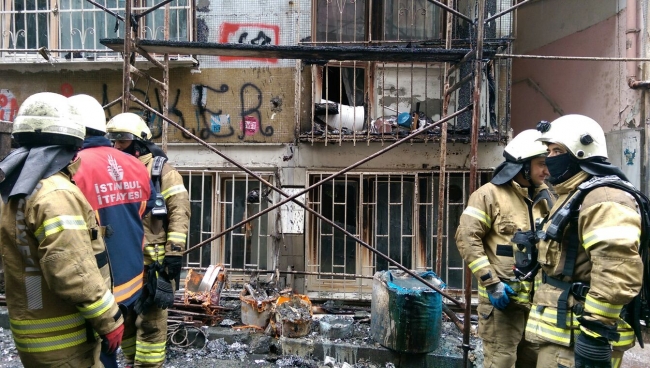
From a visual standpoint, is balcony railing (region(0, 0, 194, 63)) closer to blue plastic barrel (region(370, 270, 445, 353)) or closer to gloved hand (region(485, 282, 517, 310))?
blue plastic barrel (region(370, 270, 445, 353))

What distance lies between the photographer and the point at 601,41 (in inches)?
270

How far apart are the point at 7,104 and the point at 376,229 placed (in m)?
5.81

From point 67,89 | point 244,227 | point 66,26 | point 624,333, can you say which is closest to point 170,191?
point 244,227

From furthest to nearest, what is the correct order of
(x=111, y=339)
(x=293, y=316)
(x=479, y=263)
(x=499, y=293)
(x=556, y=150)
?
1. (x=293, y=316)
2. (x=479, y=263)
3. (x=499, y=293)
4. (x=556, y=150)
5. (x=111, y=339)

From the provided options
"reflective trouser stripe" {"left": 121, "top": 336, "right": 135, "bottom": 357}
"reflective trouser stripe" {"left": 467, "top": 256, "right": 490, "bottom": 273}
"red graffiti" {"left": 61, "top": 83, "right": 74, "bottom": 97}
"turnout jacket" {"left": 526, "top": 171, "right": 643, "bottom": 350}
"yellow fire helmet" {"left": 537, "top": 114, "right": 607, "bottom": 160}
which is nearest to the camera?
"turnout jacket" {"left": 526, "top": 171, "right": 643, "bottom": 350}

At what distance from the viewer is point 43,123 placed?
92.6 inches

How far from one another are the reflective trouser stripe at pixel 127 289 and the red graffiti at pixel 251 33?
4.22m

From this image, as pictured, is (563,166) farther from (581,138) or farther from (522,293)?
(522,293)

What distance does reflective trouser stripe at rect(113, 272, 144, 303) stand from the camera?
2.91 metres

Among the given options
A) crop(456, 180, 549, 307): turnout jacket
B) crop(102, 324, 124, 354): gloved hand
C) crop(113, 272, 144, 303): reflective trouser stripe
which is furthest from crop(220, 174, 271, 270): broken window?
crop(102, 324, 124, 354): gloved hand

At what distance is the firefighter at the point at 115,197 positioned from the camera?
287cm

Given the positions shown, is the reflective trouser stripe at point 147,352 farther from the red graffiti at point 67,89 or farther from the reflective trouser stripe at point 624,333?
the red graffiti at point 67,89

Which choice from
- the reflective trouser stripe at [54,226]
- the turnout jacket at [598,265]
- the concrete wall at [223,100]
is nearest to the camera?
the reflective trouser stripe at [54,226]

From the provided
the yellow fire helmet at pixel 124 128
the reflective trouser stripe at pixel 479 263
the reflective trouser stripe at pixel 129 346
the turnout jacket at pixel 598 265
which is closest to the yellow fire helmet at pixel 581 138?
the turnout jacket at pixel 598 265
